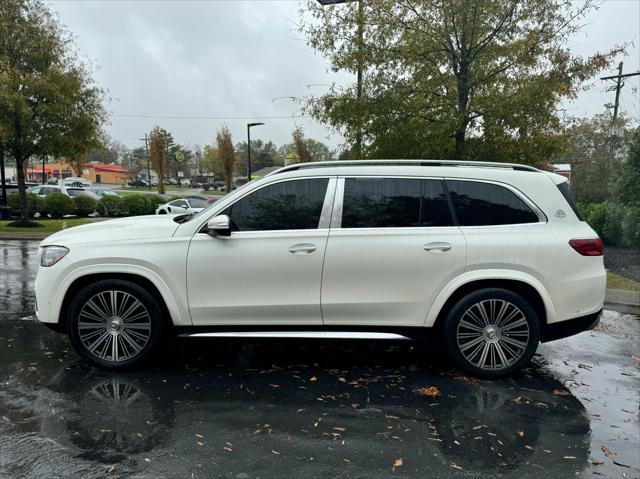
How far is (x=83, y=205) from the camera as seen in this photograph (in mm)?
25797

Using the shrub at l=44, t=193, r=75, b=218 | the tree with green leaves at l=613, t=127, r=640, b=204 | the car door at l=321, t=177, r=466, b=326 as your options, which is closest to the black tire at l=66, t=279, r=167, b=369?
the car door at l=321, t=177, r=466, b=326

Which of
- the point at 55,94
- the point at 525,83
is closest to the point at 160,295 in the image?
the point at 525,83

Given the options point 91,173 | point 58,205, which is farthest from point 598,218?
point 91,173

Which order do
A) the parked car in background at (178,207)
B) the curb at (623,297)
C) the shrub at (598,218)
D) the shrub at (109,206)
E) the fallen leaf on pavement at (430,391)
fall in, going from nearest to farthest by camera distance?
the fallen leaf on pavement at (430,391)
the curb at (623,297)
the shrub at (598,218)
the parked car in background at (178,207)
the shrub at (109,206)

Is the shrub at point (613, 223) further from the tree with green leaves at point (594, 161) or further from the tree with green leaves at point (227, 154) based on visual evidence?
the tree with green leaves at point (227, 154)

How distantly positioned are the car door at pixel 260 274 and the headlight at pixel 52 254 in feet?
3.78

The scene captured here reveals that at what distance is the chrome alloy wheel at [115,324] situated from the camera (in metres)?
4.47

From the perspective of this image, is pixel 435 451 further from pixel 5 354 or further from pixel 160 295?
pixel 5 354

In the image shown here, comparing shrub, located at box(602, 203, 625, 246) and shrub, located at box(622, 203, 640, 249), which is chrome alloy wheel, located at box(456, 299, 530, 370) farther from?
shrub, located at box(602, 203, 625, 246)

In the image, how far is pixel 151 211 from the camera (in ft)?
93.8

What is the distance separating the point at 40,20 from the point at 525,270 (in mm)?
20562

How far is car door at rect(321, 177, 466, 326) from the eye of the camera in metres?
4.33

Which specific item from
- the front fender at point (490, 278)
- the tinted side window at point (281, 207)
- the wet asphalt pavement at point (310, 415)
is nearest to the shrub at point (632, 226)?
the wet asphalt pavement at point (310, 415)

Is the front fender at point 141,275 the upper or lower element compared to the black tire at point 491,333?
upper
